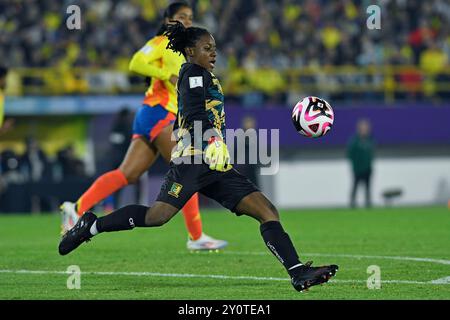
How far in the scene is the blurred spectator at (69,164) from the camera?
25.9 metres

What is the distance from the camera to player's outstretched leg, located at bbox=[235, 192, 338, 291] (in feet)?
26.5

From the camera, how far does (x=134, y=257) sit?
459 inches

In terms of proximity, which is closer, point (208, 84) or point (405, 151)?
point (208, 84)

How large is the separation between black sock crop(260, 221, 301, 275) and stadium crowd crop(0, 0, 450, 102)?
19.7 m

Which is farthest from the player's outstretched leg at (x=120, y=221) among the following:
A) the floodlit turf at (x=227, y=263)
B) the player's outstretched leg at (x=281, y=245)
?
the player's outstretched leg at (x=281, y=245)

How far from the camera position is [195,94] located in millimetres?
8680

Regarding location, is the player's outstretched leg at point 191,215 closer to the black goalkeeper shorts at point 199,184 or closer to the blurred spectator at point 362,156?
the black goalkeeper shorts at point 199,184

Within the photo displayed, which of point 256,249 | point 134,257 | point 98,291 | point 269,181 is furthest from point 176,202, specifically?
point 269,181

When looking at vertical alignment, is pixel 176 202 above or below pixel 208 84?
below

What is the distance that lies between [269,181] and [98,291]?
1909 centimetres

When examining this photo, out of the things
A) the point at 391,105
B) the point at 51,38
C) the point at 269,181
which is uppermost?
the point at 51,38
